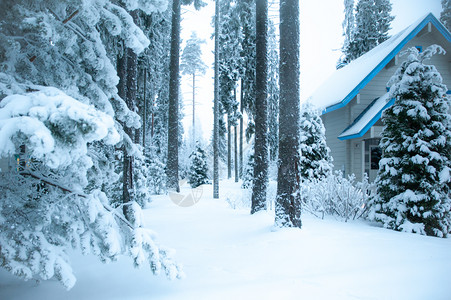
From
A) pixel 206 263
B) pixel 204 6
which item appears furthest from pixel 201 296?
pixel 204 6

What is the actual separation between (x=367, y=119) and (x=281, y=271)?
9626 millimetres

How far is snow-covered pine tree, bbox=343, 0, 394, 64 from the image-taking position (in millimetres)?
24625

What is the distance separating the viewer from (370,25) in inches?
971

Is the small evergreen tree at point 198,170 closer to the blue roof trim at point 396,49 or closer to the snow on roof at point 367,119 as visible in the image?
the snow on roof at point 367,119

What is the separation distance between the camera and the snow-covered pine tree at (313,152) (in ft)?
31.0

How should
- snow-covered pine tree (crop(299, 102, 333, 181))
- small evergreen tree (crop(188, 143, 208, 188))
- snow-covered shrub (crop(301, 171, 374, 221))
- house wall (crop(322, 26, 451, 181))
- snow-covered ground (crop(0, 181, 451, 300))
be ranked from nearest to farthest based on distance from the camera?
snow-covered ground (crop(0, 181, 451, 300))
snow-covered shrub (crop(301, 171, 374, 221))
snow-covered pine tree (crop(299, 102, 333, 181))
house wall (crop(322, 26, 451, 181))
small evergreen tree (crop(188, 143, 208, 188))

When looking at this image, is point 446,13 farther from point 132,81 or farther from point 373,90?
point 132,81

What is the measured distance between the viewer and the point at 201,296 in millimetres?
2875

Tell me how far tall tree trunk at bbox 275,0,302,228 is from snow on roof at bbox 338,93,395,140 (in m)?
6.40

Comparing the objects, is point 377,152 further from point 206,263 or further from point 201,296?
point 201,296

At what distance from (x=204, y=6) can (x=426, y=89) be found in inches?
454

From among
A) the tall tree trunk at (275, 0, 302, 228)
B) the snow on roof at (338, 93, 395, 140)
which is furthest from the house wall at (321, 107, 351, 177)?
the tall tree trunk at (275, 0, 302, 228)

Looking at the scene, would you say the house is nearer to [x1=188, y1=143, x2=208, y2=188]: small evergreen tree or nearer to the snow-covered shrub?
the snow-covered shrub

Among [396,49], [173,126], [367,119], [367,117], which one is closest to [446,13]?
[396,49]
